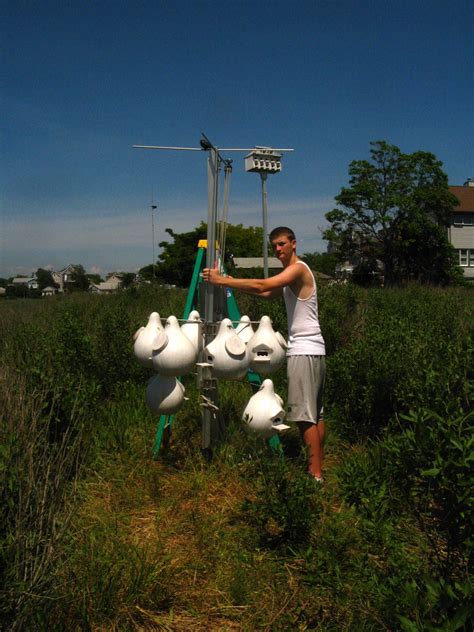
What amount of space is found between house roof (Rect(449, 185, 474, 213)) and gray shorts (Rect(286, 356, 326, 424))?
4397 cm

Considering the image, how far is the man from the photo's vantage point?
3.83 metres

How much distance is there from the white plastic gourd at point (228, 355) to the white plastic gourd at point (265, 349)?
0.46 feet

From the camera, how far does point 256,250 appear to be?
5347 cm

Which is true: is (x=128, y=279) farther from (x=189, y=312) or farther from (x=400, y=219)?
(x=400, y=219)

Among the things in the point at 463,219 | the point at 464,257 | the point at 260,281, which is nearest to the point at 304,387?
the point at 260,281

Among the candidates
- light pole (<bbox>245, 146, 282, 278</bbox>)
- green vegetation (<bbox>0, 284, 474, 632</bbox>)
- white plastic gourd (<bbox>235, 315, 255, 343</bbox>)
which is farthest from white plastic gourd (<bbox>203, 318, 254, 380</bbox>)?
light pole (<bbox>245, 146, 282, 278</bbox>)

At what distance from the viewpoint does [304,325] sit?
388 cm

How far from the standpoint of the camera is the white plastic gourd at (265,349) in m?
3.79

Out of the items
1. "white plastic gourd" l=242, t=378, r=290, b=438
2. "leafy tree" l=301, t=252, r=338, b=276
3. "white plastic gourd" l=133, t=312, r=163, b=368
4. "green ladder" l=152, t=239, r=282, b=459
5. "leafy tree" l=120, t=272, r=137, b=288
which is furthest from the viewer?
"leafy tree" l=301, t=252, r=338, b=276

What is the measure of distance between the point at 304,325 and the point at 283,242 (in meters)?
0.58

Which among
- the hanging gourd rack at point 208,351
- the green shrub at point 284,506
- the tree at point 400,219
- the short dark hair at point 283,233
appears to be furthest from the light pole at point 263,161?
the tree at point 400,219

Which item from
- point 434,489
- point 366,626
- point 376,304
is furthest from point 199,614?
point 376,304

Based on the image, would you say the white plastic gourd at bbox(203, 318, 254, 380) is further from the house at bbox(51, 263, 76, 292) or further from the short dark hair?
the house at bbox(51, 263, 76, 292)

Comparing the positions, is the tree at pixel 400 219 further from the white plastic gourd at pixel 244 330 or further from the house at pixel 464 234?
the white plastic gourd at pixel 244 330
